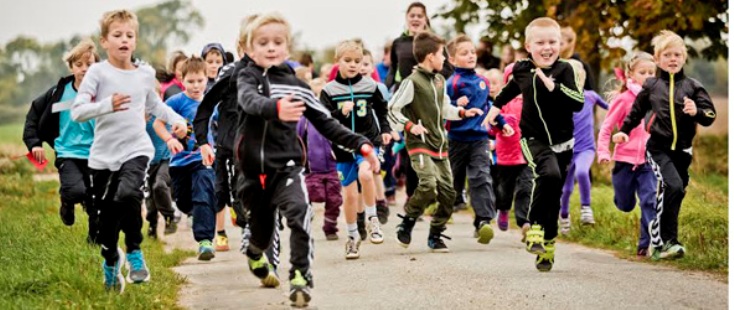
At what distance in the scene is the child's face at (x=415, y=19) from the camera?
1578cm

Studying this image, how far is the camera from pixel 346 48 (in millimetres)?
12500

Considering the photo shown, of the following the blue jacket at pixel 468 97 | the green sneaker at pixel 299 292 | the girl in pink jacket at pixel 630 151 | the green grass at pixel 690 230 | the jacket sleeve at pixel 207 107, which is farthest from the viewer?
the blue jacket at pixel 468 97

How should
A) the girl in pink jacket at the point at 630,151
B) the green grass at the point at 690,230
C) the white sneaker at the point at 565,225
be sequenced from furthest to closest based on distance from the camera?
the white sneaker at the point at 565,225
the girl in pink jacket at the point at 630,151
the green grass at the point at 690,230

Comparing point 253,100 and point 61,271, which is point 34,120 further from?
point 253,100

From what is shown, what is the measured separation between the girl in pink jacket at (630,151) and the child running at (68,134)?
4.56m

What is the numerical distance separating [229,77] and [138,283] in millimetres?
1848

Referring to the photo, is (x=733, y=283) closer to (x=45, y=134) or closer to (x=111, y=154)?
(x=111, y=154)

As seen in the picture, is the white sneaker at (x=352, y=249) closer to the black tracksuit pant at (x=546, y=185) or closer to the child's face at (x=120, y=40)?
the black tracksuit pant at (x=546, y=185)

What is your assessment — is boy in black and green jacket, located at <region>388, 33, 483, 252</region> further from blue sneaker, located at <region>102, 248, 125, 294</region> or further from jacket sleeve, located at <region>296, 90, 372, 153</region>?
blue sneaker, located at <region>102, 248, 125, 294</region>

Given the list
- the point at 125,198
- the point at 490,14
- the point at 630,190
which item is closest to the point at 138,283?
the point at 125,198

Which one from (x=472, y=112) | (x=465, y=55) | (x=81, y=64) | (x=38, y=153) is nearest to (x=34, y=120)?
(x=38, y=153)

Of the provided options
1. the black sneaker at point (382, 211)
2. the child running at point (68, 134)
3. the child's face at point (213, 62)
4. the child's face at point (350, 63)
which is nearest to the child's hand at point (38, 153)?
the child running at point (68, 134)

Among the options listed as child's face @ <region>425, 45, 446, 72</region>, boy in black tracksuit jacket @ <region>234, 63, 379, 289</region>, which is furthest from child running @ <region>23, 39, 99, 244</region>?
child's face @ <region>425, 45, 446, 72</region>

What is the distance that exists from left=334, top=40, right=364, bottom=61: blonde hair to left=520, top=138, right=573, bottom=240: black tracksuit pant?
2556 mm
